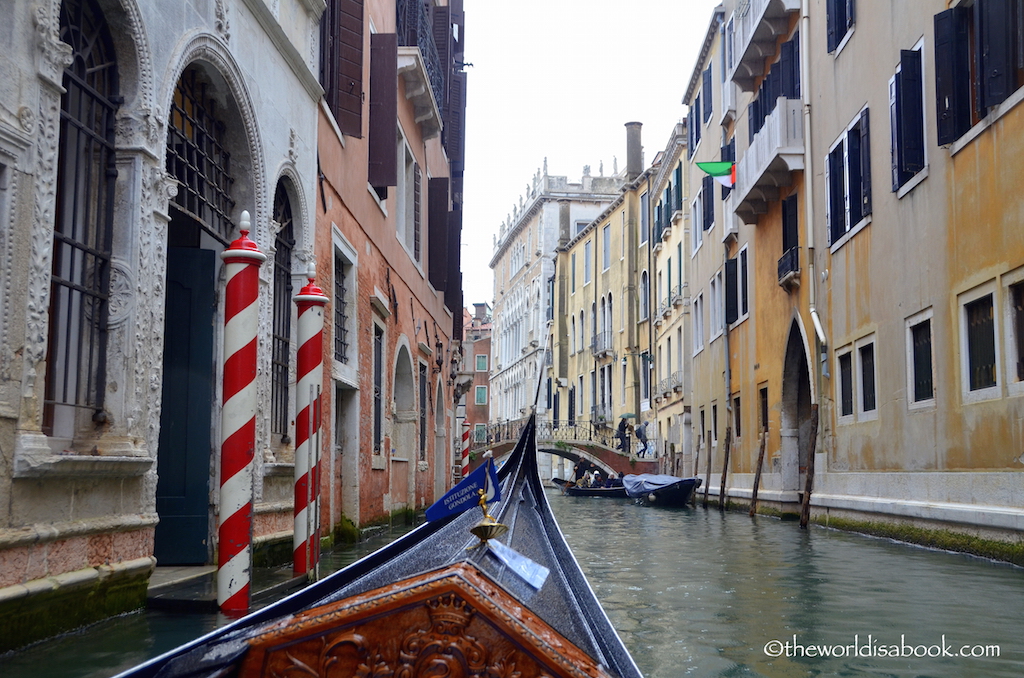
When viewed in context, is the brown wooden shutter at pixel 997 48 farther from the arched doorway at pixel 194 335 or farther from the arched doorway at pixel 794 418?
the arched doorway at pixel 794 418

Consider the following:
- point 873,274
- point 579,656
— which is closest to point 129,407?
point 579,656

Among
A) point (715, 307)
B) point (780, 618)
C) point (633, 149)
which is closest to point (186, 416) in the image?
point (780, 618)

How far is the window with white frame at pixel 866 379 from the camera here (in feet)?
33.2

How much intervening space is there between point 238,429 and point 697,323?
18001 millimetres

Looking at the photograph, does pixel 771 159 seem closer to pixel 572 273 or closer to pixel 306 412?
pixel 306 412

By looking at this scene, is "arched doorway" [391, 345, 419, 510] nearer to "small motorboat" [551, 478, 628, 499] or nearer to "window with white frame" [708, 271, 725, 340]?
"window with white frame" [708, 271, 725, 340]

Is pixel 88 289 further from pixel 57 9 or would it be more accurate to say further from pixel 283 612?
pixel 283 612

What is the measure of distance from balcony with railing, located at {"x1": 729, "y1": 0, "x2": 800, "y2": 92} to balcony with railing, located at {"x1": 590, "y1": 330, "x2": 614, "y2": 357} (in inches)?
640

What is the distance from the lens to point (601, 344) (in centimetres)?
3262

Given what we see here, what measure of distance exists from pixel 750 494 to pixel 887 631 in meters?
11.1

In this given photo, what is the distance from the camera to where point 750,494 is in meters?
15.3

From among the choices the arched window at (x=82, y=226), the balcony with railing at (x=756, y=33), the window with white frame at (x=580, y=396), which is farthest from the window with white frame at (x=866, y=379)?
the window with white frame at (x=580, y=396)

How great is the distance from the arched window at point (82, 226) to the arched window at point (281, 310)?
91.1 inches

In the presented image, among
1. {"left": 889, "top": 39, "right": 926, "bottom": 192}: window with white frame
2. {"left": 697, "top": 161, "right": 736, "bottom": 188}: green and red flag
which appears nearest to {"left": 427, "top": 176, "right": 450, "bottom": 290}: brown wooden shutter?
{"left": 697, "top": 161, "right": 736, "bottom": 188}: green and red flag
